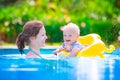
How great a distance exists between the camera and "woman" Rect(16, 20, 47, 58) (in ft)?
13.4

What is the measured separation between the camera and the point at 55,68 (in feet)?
12.5

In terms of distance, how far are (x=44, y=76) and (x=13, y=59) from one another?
11.6 inches

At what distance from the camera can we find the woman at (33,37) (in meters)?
4.09

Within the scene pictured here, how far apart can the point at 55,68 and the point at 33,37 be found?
0.46 meters

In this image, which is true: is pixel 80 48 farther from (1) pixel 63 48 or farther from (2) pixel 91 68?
(2) pixel 91 68

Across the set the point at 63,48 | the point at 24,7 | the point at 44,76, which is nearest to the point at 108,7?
the point at 24,7

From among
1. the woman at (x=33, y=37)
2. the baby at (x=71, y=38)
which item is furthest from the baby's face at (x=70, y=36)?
the woman at (x=33, y=37)

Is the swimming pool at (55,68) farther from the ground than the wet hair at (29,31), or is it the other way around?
the wet hair at (29,31)

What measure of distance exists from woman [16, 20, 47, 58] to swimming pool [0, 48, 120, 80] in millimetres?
277

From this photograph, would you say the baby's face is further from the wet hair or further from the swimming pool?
the swimming pool

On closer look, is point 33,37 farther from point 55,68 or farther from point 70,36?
point 55,68

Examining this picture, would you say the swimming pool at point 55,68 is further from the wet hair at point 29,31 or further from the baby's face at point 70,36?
the baby's face at point 70,36

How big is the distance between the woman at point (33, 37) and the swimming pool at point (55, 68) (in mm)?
277

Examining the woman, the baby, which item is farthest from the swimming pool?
the baby
